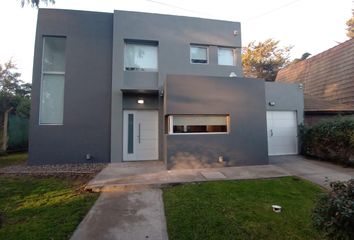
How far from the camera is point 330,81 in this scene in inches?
512

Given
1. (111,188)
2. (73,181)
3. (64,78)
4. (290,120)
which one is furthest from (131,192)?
(290,120)

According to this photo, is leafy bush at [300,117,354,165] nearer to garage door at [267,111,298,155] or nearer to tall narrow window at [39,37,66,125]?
garage door at [267,111,298,155]

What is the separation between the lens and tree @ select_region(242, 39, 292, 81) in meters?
23.0

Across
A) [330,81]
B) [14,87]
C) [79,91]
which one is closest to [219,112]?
[79,91]

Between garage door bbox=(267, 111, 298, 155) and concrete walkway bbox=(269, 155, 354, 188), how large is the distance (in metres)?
1.07

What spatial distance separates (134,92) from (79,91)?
88.2 inches

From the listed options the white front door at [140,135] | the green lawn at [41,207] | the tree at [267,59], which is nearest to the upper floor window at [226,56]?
the white front door at [140,135]

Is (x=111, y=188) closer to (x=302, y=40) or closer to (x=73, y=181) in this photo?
(x=73, y=181)

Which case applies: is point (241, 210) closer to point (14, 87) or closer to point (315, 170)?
point (315, 170)

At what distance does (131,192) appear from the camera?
511 cm

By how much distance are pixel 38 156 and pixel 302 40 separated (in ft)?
77.4

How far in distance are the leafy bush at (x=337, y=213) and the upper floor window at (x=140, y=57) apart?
302 inches

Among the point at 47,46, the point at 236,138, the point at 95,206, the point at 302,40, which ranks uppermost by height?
the point at 302,40

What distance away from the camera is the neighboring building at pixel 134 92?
747cm
